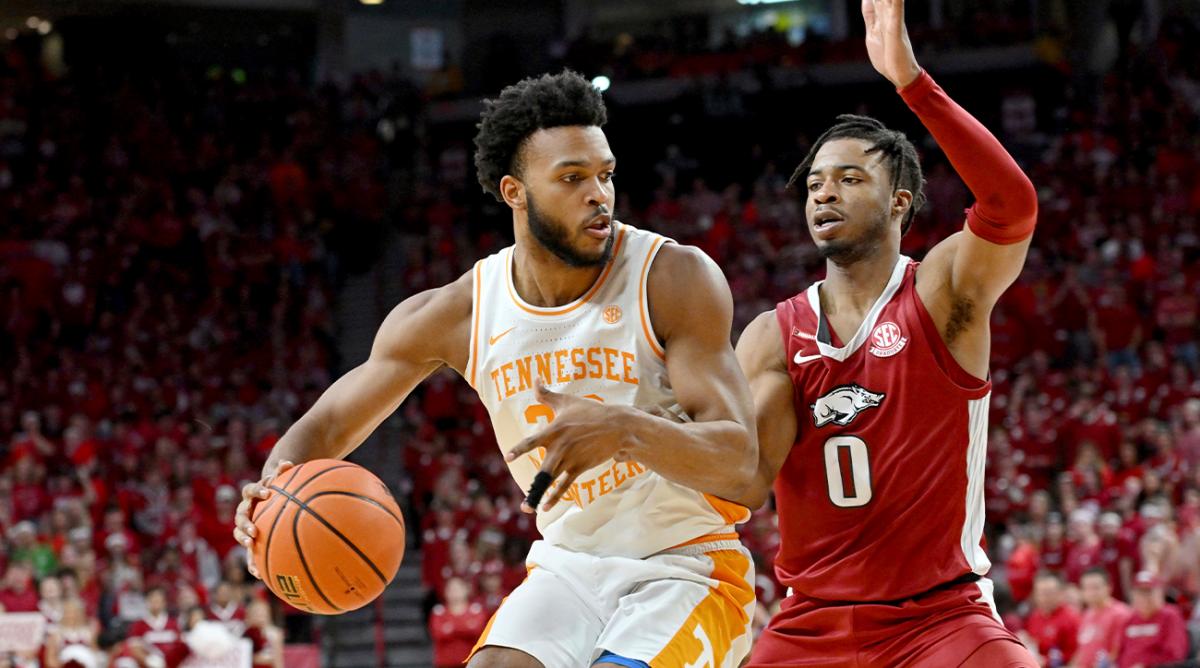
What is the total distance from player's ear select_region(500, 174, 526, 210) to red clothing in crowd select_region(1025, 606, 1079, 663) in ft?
22.3

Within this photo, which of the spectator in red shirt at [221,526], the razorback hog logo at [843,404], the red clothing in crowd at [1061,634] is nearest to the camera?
the razorback hog logo at [843,404]

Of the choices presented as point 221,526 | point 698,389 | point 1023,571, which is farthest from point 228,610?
point 698,389

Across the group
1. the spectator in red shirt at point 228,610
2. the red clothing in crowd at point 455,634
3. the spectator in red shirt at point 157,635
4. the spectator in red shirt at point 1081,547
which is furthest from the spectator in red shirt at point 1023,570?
the spectator in red shirt at point 157,635

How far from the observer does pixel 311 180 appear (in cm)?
1931

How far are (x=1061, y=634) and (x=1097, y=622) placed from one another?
0.95 feet

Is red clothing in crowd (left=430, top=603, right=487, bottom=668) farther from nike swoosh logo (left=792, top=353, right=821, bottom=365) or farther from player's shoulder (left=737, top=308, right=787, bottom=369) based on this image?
nike swoosh logo (left=792, top=353, right=821, bottom=365)

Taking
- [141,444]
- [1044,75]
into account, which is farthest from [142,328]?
[1044,75]

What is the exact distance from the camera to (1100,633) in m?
9.12

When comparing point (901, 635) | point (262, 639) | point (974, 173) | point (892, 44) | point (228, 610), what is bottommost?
point (262, 639)

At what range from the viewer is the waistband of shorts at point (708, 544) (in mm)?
3637

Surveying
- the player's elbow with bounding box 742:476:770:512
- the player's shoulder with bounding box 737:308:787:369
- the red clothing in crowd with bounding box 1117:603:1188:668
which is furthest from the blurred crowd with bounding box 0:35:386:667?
the player's elbow with bounding box 742:476:770:512

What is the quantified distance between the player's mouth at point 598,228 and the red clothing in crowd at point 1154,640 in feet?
21.9

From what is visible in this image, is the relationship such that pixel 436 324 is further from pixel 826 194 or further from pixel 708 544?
pixel 826 194

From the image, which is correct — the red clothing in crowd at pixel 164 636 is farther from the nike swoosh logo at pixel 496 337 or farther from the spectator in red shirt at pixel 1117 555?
the nike swoosh logo at pixel 496 337
